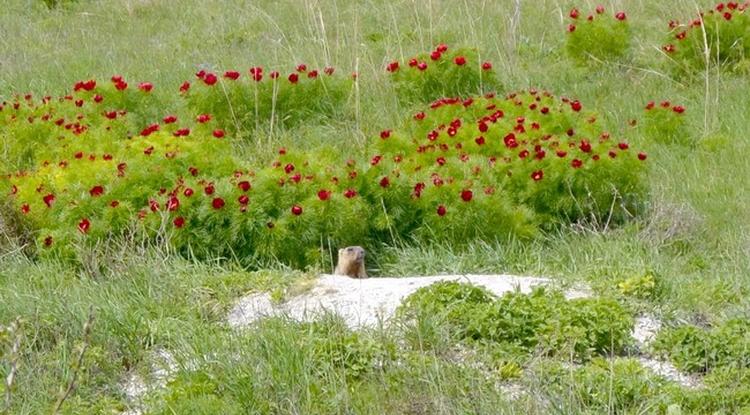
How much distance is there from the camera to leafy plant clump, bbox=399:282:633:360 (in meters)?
4.57

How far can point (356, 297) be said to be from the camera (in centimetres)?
520

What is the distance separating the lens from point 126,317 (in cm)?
485

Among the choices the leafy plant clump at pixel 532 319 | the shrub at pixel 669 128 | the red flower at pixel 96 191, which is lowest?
the shrub at pixel 669 128

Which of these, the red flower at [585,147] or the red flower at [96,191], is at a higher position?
the red flower at [96,191]

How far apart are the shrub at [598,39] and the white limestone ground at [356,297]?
4.57 metres

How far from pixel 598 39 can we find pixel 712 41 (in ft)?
3.17

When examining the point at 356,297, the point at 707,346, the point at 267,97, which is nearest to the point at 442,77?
the point at 267,97

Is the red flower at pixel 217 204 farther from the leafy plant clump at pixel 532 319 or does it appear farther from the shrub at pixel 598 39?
the shrub at pixel 598 39

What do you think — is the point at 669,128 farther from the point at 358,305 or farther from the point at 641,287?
the point at 358,305

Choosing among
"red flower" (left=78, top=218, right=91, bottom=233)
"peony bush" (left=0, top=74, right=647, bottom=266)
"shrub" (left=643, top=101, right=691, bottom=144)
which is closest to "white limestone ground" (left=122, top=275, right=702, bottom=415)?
"peony bush" (left=0, top=74, right=647, bottom=266)

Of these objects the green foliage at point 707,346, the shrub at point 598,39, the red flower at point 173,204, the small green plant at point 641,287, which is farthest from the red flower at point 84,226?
the shrub at point 598,39

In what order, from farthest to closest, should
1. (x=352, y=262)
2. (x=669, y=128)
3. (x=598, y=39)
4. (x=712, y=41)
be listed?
(x=598, y=39) → (x=712, y=41) → (x=669, y=128) → (x=352, y=262)

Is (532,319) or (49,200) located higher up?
(49,200)

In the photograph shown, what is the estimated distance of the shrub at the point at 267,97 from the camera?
807 cm
